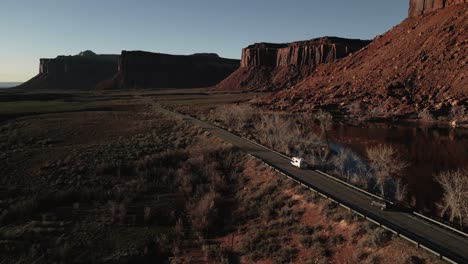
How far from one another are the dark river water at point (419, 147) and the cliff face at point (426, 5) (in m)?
42.4

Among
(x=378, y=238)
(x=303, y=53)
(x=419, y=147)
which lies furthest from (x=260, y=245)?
(x=303, y=53)

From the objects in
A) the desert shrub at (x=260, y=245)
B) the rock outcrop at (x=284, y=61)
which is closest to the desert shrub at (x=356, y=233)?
the desert shrub at (x=260, y=245)

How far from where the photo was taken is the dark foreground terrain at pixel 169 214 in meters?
15.2

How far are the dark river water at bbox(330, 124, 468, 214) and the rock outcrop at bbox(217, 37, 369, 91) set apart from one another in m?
87.0

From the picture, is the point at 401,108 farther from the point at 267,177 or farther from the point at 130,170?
the point at 130,170

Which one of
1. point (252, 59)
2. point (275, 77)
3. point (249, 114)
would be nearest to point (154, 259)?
point (249, 114)

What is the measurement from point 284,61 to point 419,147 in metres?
120

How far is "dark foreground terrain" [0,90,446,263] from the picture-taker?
50.0 feet

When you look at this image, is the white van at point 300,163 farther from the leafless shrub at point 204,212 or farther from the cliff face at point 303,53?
the cliff face at point 303,53

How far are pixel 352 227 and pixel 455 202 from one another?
4.93 m

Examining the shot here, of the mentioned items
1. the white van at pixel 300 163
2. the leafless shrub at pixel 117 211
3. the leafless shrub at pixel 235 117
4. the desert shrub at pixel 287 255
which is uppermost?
the leafless shrub at pixel 235 117

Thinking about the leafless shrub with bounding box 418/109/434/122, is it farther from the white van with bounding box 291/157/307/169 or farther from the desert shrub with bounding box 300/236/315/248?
the desert shrub with bounding box 300/236/315/248

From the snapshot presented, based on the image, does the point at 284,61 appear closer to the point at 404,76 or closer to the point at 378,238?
the point at 404,76

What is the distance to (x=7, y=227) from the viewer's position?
18406 mm
